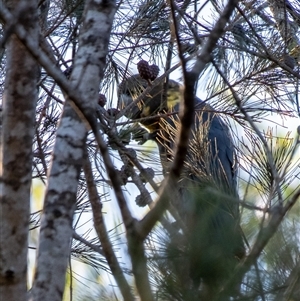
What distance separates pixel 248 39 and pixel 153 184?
967mm

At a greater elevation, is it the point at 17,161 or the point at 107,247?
the point at 17,161

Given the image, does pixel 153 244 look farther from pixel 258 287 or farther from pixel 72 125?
pixel 72 125

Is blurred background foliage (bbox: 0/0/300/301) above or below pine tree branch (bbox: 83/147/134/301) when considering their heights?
above

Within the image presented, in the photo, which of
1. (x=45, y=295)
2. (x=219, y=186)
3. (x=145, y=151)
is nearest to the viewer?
(x=45, y=295)

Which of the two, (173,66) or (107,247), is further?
(173,66)

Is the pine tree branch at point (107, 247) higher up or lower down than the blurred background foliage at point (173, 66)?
lower down

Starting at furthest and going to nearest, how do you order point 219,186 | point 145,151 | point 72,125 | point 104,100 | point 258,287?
point 104,100 < point 145,151 < point 219,186 < point 72,125 < point 258,287

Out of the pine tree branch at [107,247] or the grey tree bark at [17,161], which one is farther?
the grey tree bark at [17,161]

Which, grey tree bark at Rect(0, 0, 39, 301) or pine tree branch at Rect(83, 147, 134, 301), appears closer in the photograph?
pine tree branch at Rect(83, 147, 134, 301)

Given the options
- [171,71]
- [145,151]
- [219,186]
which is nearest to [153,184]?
[219,186]

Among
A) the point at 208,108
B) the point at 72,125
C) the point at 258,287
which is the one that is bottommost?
the point at 258,287

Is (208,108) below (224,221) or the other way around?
the other way around

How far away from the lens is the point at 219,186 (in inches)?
64.5

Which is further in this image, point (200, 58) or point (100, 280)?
point (100, 280)
